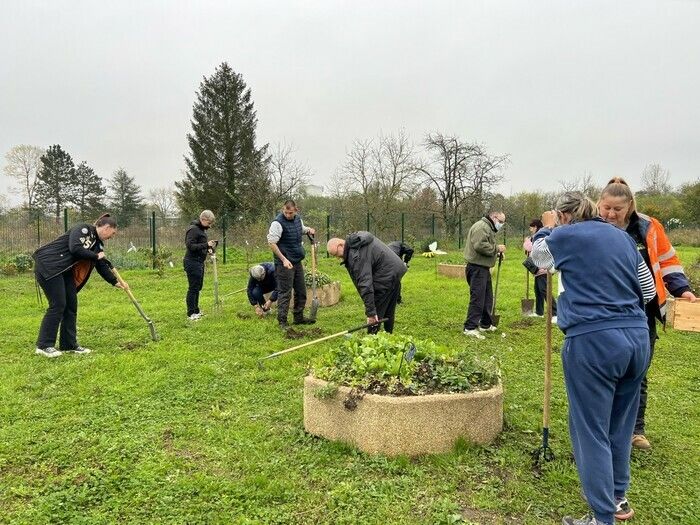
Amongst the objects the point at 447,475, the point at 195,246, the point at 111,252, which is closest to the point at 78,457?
the point at 447,475

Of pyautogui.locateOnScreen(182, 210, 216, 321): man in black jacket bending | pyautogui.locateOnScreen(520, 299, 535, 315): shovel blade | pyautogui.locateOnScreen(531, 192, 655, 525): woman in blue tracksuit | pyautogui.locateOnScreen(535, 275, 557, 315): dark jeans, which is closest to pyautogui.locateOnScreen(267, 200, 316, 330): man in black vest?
pyautogui.locateOnScreen(182, 210, 216, 321): man in black jacket bending

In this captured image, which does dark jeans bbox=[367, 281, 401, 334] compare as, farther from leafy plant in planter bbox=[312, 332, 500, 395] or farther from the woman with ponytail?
the woman with ponytail

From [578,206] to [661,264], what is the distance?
3.91 feet

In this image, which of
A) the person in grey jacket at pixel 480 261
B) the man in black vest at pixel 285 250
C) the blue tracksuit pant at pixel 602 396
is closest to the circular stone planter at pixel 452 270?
the person in grey jacket at pixel 480 261

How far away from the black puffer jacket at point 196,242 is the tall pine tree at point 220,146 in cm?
2179

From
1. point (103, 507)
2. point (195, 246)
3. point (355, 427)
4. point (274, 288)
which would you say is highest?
point (195, 246)

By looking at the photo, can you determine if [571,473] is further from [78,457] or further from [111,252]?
[111,252]

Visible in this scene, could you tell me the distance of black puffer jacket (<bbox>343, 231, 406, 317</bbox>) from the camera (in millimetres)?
5246

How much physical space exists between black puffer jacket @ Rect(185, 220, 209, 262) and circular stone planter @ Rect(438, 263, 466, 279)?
730 centimetres

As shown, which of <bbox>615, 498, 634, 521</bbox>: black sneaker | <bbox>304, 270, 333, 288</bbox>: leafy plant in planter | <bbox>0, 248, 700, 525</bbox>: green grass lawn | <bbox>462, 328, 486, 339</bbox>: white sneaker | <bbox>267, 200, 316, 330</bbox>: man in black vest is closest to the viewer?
<bbox>615, 498, 634, 521</bbox>: black sneaker

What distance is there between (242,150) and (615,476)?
30.4 meters

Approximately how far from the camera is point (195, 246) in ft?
25.4

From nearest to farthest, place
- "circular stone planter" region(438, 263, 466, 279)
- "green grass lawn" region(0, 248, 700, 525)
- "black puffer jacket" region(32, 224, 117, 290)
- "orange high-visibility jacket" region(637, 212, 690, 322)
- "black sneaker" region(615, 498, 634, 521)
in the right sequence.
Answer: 1. "black sneaker" region(615, 498, 634, 521)
2. "green grass lawn" region(0, 248, 700, 525)
3. "orange high-visibility jacket" region(637, 212, 690, 322)
4. "black puffer jacket" region(32, 224, 117, 290)
5. "circular stone planter" region(438, 263, 466, 279)

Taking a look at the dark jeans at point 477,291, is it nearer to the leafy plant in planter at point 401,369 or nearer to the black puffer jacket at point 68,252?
the leafy plant in planter at point 401,369
